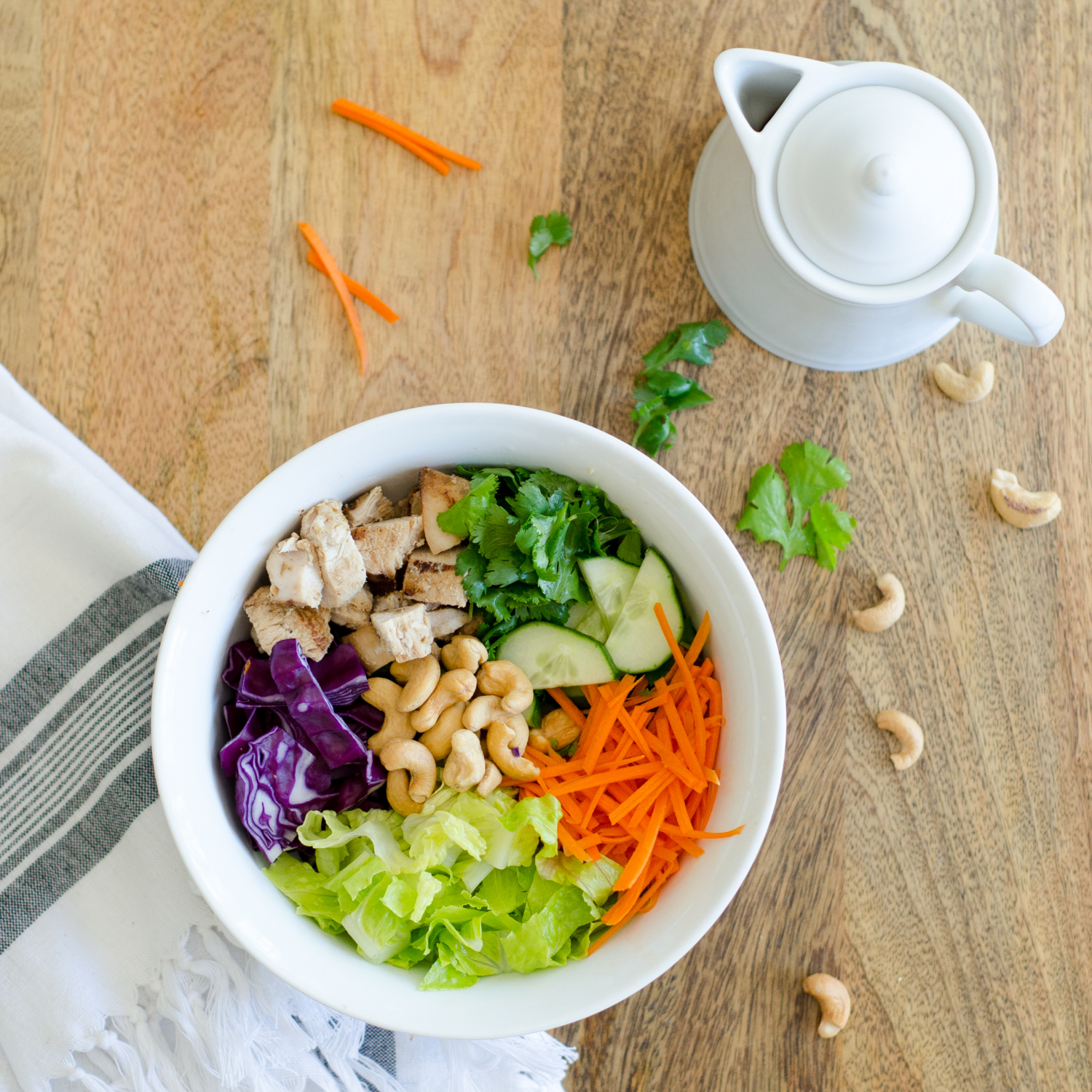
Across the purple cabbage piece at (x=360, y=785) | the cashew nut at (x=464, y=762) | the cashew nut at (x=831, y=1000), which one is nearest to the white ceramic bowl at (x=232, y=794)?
the purple cabbage piece at (x=360, y=785)

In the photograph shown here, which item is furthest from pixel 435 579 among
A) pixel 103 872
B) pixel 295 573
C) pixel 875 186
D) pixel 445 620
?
pixel 875 186

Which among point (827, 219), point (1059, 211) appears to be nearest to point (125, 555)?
point (827, 219)

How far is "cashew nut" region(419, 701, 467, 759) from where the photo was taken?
108 cm

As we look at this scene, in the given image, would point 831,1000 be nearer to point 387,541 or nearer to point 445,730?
point 445,730

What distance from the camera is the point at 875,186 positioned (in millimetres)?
1116

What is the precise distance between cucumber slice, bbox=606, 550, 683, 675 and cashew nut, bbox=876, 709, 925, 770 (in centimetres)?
43

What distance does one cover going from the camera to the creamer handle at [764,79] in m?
1.15

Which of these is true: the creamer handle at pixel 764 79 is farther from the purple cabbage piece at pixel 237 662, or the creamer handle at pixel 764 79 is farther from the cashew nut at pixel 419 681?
the purple cabbage piece at pixel 237 662

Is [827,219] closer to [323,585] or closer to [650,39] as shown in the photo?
[650,39]

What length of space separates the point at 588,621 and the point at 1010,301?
2.14 feet

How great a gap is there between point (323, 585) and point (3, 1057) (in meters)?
0.80

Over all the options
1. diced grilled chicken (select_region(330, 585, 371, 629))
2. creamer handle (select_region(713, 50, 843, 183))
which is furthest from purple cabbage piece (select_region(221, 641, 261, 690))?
creamer handle (select_region(713, 50, 843, 183))

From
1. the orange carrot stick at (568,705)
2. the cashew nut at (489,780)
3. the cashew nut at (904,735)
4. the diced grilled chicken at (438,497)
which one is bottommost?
the cashew nut at (904,735)

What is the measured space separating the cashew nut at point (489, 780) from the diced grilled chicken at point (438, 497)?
27cm
